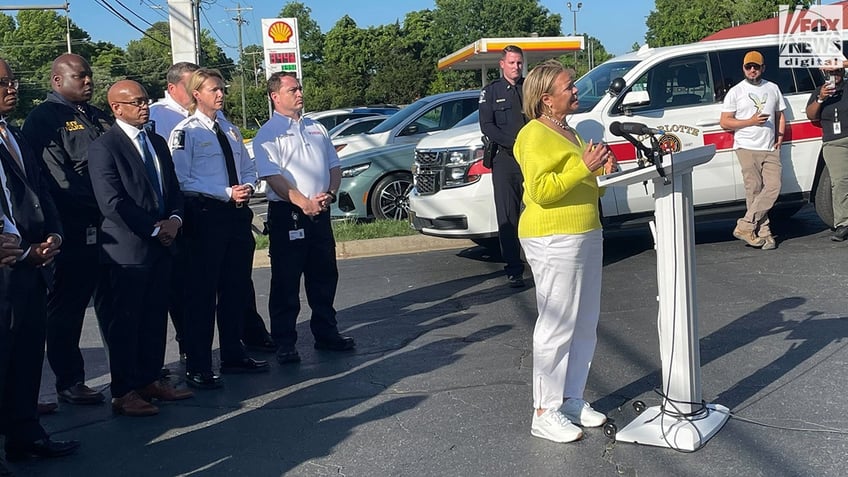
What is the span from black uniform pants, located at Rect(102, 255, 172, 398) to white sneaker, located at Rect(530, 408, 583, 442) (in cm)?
230

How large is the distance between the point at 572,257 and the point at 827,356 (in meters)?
2.20

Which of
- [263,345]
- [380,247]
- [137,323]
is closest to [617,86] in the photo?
[380,247]

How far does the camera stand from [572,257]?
4.14 meters

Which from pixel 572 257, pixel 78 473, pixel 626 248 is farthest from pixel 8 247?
pixel 626 248

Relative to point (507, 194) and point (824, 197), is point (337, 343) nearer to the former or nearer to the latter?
point (507, 194)

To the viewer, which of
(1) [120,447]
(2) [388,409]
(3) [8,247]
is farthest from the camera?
(2) [388,409]

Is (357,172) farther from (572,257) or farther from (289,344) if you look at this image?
(572,257)

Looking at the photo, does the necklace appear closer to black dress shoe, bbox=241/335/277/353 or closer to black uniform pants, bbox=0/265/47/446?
black uniform pants, bbox=0/265/47/446

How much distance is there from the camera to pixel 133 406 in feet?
16.3

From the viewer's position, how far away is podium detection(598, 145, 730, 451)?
3963 millimetres

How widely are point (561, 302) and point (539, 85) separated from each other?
3.46ft

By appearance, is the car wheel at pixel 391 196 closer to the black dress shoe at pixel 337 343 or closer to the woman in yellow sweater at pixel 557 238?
the black dress shoe at pixel 337 343

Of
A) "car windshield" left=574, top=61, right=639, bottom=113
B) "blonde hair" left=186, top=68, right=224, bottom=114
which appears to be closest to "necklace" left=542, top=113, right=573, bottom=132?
"blonde hair" left=186, top=68, right=224, bottom=114

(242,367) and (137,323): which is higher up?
(137,323)
